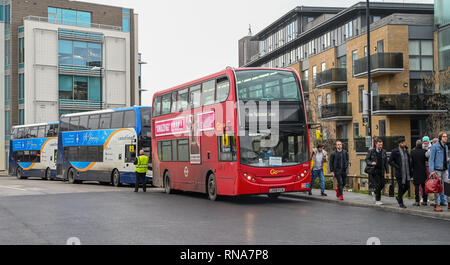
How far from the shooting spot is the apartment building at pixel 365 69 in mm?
37875

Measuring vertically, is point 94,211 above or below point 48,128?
below

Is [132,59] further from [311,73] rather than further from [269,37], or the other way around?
[311,73]

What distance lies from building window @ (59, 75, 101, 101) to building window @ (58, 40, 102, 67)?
154 centimetres

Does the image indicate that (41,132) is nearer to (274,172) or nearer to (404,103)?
(404,103)

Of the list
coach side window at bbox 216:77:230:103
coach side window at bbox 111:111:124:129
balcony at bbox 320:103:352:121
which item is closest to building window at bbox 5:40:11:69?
coach side window at bbox 111:111:124:129

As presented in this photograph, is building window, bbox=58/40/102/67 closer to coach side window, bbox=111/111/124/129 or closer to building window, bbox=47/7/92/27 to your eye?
building window, bbox=47/7/92/27

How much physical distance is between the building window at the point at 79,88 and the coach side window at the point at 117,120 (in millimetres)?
29662

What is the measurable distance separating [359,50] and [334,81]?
354 cm

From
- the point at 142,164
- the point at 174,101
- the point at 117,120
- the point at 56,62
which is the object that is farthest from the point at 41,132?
the point at 174,101

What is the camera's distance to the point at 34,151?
3956 cm

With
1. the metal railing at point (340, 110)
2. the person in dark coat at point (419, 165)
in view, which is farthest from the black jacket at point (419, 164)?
the metal railing at point (340, 110)

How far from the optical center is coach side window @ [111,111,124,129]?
27.0 metres
